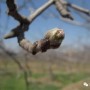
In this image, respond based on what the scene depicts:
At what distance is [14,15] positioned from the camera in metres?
1.09

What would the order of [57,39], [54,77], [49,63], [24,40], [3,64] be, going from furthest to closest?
[49,63] → [54,77] → [3,64] → [24,40] → [57,39]

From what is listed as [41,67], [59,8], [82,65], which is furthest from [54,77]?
[59,8]

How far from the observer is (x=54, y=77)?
18781 millimetres

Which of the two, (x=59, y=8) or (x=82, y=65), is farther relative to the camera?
(x=82, y=65)

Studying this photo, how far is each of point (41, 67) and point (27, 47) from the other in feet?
78.2

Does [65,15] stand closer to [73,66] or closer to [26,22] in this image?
[26,22]

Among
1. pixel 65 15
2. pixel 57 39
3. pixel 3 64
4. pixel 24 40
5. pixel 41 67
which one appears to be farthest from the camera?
pixel 41 67

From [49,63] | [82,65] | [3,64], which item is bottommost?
[82,65]

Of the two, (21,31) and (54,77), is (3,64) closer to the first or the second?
(54,77)

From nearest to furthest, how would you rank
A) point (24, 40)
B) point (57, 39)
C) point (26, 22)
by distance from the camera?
point (57, 39), point (24, 40), point (26, 22)

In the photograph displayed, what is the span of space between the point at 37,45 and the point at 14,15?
191 mm

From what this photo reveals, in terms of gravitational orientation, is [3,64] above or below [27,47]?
→ below

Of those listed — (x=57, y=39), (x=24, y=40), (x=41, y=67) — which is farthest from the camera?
(x=41, y=67)

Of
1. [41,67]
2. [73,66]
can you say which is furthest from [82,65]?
[41,67]
